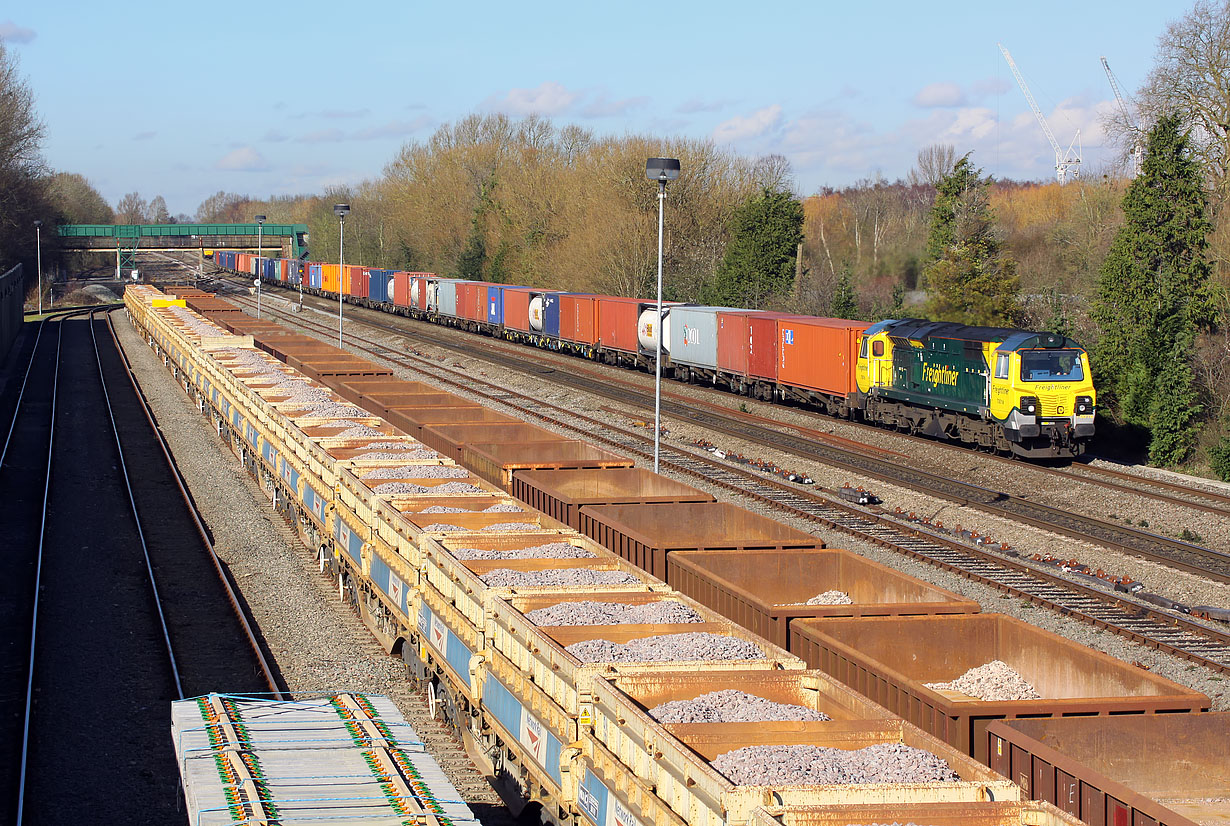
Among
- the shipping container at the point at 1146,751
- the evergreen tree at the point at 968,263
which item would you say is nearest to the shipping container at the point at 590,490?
the shipping container at the point at 1146,751

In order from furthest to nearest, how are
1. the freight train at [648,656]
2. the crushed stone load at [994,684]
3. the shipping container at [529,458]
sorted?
the shipping container at [529,458] → the crushed stone load at [994,684] → the freight train at [648,656]

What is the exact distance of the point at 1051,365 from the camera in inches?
1003

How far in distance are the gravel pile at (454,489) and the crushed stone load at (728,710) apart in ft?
25.2

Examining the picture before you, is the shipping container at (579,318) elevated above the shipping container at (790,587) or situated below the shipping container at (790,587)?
above

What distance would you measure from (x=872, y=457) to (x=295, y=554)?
13.8 metres

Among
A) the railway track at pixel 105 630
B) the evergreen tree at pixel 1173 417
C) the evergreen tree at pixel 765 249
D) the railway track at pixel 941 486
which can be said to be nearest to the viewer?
the railway track at pixel 105 630

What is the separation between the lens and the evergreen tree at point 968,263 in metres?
41.9

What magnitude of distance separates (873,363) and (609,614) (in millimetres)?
22067

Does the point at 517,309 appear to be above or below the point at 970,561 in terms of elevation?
above

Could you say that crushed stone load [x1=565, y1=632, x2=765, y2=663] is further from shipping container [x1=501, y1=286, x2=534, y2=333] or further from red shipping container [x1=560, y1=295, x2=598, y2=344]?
shipping container [x1=501, y1=286, x2=534, y2=333]

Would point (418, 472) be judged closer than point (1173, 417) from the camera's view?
Yes

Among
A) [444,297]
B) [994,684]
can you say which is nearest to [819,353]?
[994,684]

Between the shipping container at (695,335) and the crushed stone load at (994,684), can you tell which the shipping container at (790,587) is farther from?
the shipping container at (695,335)

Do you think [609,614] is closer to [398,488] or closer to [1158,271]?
[398,488]
